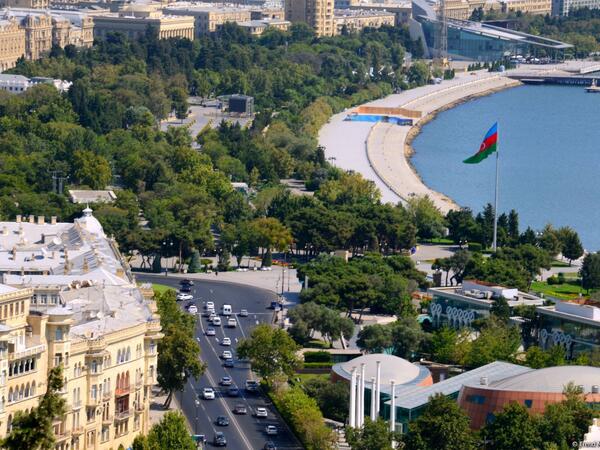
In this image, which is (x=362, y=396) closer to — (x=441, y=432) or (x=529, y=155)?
(x=441, y=432)

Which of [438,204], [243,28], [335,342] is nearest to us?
[335,342]

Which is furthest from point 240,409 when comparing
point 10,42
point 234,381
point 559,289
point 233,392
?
point 10,42

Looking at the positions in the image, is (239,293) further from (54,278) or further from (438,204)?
(438,204)

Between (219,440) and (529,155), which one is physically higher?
(219,440)

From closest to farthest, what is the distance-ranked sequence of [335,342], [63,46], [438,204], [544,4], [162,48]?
1. [335,342]
2. [438,204]
3. [162,48]
4. [63,46]
5. [544,4]

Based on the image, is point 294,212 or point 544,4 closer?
point 294,212

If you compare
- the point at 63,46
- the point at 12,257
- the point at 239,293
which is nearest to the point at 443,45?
the point at 63,46
